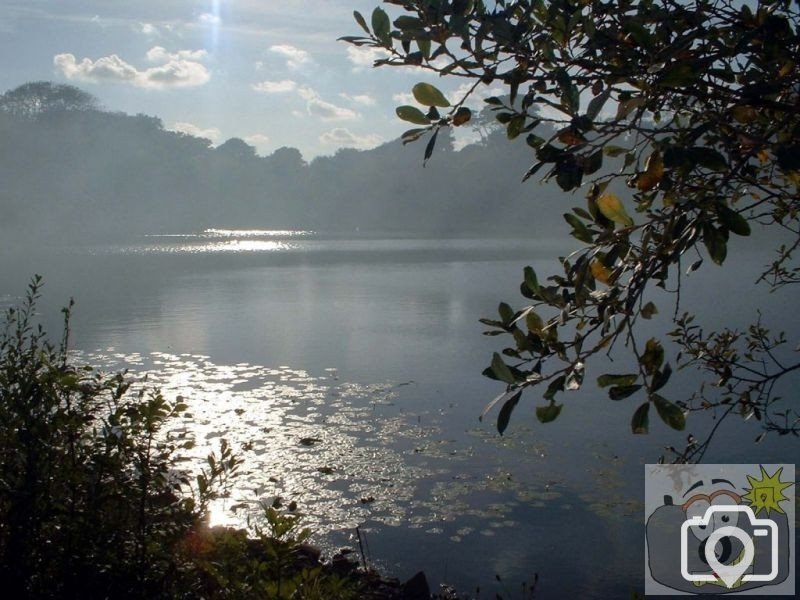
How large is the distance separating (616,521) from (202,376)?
24.0ft

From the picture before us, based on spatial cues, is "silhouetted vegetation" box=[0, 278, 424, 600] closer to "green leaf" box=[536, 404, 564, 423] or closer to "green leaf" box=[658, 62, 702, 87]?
"green leaf" box=[536, 404, 564, 423]

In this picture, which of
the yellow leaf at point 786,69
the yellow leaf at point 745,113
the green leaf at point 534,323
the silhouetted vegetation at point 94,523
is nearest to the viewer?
the green leaf at point 534,323

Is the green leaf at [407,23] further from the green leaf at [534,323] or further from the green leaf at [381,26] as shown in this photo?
the green leaf at [534,323]

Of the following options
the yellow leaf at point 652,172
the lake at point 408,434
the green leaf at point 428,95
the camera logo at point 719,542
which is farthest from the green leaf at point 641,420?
the camera logo at point 719,542

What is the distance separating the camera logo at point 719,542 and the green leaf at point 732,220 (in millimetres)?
3742

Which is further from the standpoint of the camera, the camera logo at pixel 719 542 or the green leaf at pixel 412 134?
the camera logo at pixel 719 542

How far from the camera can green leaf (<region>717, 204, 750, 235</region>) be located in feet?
6.20

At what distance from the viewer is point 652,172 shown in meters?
2.13

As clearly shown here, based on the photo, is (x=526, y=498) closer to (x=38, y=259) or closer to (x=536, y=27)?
(x=536, y=27)

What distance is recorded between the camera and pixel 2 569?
10.9ft

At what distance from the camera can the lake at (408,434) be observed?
20.4 feet

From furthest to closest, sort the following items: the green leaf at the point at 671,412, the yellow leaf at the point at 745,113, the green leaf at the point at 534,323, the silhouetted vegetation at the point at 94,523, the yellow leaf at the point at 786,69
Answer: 1. the silhouetted vegetation at the point at 94,523
2. the yellow leaf at the point at 786,69
3. the yellow leaf at the point at 745,113
4. the green leaf at the point at 534,323
5. the green leaf at the point at 671,412

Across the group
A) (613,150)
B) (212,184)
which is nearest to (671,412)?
(613,150)

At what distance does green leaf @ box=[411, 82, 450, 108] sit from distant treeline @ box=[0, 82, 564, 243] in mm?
78688
